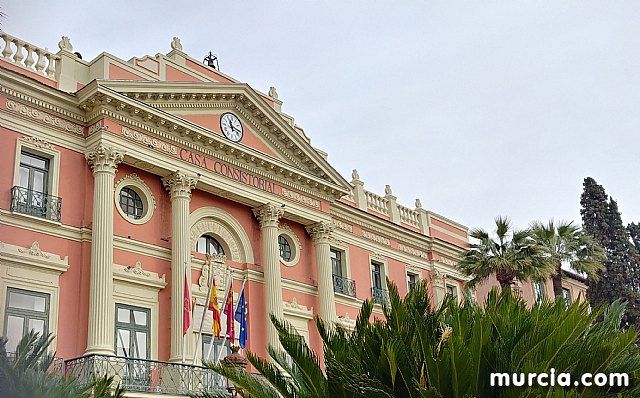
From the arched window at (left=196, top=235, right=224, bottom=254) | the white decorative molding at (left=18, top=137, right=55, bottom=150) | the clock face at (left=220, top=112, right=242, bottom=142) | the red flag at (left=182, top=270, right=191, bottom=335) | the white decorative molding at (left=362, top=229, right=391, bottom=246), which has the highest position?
the clock face at (left=220, top=112, right=242, bottom=142)

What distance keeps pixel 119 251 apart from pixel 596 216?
117ft

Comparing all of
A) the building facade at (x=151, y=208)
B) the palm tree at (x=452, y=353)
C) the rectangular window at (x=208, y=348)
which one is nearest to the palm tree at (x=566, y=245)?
the building facade at (x=151, y=208)

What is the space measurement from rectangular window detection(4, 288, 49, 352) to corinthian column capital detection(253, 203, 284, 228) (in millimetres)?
8147

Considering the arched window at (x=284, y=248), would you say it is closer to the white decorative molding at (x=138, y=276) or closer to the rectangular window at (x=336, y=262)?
the rectangular window at (x=336, y=262)

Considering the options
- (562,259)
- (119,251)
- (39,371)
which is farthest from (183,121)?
(562,259)

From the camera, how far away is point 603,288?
153 feet

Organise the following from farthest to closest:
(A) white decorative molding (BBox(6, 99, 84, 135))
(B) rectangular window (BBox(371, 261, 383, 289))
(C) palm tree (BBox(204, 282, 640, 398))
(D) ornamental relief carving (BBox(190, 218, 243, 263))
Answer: (B) rectangular window (BBox(371, 261, 383, 289)) → (D) ornamental relief carving (BBox(190, 218, 243, 263)) → (A) white decorative molding (BBox(6, 99, 84, 135)) → (C) palm tree (BBox(204, 282, 640, 398))

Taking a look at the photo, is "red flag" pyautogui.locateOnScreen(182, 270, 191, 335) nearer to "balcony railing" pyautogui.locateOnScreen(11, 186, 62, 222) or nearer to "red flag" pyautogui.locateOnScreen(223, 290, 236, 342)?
"red flag" pyautogui.locateOnScreen(223, 290, 236, 342)

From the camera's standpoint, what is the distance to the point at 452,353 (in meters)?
10.5

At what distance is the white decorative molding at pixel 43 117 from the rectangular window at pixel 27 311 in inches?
182

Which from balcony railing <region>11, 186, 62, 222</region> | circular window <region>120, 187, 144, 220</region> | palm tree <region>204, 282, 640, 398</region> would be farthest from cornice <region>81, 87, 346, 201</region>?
palm tree <region>204, 282, 640, 398</region>

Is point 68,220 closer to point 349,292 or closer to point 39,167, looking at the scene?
point 39,167

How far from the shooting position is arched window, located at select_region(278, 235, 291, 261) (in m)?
27.5

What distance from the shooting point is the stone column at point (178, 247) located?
21.6 metres
